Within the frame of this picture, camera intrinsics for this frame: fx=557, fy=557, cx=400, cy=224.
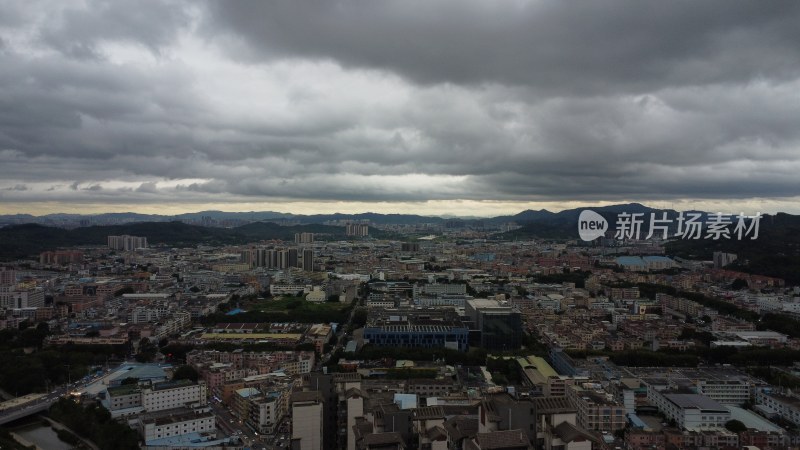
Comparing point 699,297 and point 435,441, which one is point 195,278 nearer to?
point 699,297

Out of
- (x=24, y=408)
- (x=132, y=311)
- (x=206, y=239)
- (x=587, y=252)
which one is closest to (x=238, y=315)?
(x=132, y=311)

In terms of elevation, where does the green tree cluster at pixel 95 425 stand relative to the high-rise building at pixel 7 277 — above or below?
below

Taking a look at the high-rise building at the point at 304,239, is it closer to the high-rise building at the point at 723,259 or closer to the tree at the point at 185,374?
the high-rise building at the point at 723,259

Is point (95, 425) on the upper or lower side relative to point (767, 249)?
lower

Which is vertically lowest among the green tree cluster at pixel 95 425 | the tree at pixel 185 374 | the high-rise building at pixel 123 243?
the green tree cluster at pixel 95 425

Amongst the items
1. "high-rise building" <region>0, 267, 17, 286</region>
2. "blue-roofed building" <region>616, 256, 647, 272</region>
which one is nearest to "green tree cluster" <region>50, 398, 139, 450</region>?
"high-rise building" <region>0, 267, 17, 286</region>

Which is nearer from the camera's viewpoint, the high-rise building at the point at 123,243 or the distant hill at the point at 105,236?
the distant hill at the point at 105,236

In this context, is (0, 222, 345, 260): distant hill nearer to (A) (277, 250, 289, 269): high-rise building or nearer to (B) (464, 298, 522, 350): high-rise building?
(A) (277, 250, 289, 269): high-rise building

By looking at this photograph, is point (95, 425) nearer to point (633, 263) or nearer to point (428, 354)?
point (428, 354)

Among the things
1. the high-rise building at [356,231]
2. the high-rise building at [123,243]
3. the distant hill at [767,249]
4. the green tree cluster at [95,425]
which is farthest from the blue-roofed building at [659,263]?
the high-rise building at [356,231]

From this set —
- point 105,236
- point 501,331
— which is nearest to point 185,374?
point 501,331

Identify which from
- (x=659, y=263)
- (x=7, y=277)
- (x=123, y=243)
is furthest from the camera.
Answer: (x=123, y=243)
